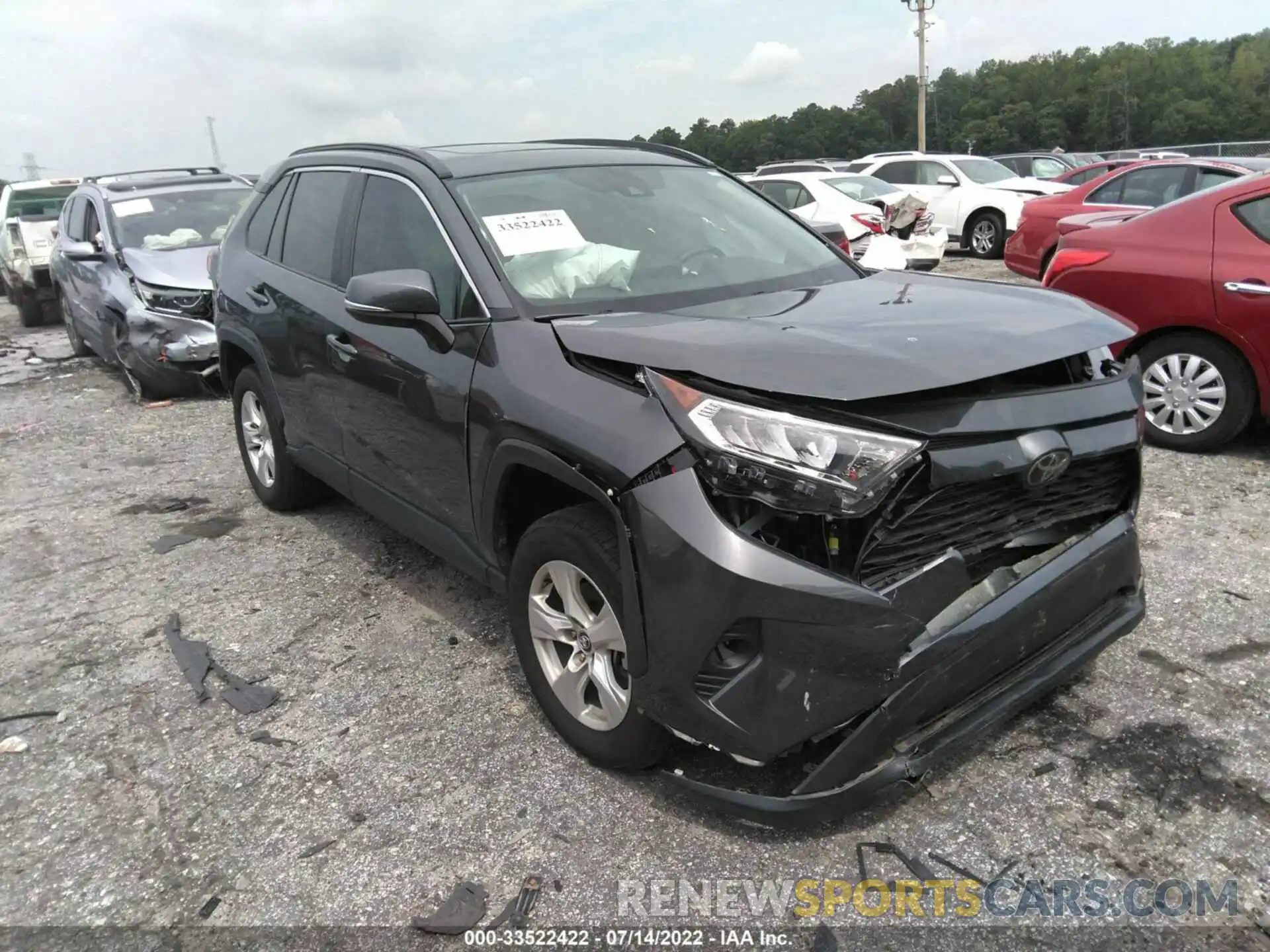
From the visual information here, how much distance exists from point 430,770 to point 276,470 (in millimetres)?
2575

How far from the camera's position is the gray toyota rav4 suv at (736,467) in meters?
2.16

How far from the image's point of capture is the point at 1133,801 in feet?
8.18

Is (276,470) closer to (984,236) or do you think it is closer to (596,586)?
(596,586)

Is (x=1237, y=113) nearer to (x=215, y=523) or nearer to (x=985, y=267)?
(x=985, y=267)

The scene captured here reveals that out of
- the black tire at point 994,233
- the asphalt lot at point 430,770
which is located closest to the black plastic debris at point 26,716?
the asphalt lot at point 430,770

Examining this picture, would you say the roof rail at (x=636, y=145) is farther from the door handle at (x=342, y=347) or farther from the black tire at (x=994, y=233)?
the black tire at (x=994, y=233)

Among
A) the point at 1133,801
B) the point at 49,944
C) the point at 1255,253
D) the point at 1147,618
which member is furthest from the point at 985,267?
the point at 49,944

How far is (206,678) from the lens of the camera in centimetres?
349

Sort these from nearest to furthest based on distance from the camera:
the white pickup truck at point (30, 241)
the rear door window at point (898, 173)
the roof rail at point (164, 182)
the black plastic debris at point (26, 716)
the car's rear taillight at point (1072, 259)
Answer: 1. the black plastic debris at point (26, 716)
2. the car's rear taillight at point (1072, 259)
3. the roof rail at point (164, 182)
4. the white pickup truck at point (30, 241)
5. the rear door window at point (898, 173)

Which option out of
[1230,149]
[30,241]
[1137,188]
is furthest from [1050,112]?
[30,241]

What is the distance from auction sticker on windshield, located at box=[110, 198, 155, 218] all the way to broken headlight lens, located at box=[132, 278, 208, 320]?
1.50 metres

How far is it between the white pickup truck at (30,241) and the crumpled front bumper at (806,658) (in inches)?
540

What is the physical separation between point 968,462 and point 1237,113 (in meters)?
83.6

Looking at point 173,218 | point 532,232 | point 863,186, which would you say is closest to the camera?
point 532,232
